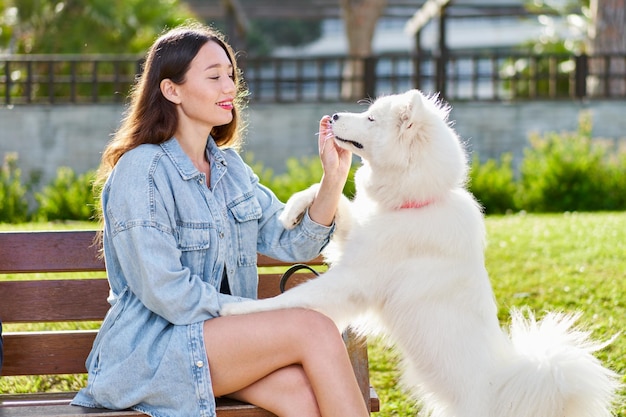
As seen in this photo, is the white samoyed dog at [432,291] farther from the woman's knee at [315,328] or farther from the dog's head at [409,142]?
the woman's knee at [315,328]

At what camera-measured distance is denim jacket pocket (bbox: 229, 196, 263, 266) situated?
3.34m

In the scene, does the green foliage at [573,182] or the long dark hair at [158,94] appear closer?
the long dark hair at [158,94]

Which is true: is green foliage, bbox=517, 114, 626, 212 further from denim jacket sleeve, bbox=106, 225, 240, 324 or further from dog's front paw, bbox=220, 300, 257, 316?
denim jacket sleeve, bbox=106, 225, 240, 324

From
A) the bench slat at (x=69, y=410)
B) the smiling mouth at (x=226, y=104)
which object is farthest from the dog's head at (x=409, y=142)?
the bench slat at (x=69, y=410)

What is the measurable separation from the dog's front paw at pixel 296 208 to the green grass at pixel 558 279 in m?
1.07

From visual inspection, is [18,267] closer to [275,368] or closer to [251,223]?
[251,223]

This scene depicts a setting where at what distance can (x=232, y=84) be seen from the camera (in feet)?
10.7

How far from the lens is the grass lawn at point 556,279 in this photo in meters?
4.80

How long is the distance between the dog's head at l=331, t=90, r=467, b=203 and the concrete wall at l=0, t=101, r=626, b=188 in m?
9.69

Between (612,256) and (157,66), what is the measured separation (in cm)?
418

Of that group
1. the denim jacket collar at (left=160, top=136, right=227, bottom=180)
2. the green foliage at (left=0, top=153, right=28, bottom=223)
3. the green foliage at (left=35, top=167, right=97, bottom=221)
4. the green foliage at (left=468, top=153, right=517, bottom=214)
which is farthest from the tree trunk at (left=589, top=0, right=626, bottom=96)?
the denim jacket collar at (left=160, top=136, right=227, bottom=180)

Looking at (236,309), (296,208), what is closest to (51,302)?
(236,309)

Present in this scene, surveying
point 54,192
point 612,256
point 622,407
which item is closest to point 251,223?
point 622,407

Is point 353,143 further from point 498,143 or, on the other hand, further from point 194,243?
point 498,143
